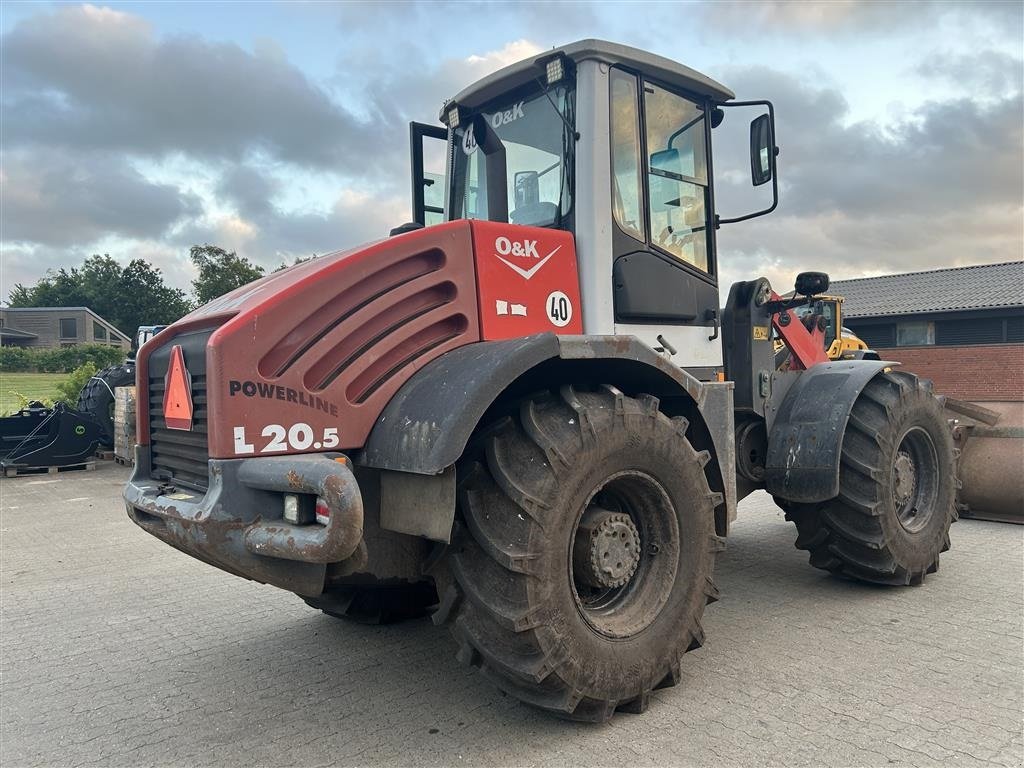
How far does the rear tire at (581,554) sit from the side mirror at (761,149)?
1804 millimetres

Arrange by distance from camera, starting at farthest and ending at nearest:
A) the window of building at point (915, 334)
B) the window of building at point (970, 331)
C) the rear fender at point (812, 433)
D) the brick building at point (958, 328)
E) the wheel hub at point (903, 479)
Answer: the window of building at point (915, 334) < the window of building at point (970, 331) < the brick building at point (958, 328) < the wheel hub at point (903, 479) < the rear fender at point (812, 433)

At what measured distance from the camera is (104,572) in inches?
237

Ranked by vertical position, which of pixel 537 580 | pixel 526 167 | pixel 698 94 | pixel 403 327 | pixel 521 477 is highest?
pixel 698 94

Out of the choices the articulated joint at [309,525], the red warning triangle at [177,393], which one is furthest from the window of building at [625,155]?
the red warning triangle at [177,393]

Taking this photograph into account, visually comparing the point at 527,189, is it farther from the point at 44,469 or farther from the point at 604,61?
the point at 44,469

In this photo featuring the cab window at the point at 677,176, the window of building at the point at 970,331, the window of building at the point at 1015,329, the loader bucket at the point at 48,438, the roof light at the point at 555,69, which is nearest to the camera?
the roof light at the point at 555,69

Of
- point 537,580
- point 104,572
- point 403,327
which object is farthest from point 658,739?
point 104,572

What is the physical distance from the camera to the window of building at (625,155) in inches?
149

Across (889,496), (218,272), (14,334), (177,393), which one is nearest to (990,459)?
(889,496)

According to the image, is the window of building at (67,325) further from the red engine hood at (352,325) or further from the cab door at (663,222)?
the cab door at (663,222)

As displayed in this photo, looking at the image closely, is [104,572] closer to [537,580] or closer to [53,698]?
[53,698]

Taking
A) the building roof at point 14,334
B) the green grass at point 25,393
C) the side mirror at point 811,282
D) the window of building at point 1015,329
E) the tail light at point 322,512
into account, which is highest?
the building roof at point 14,334

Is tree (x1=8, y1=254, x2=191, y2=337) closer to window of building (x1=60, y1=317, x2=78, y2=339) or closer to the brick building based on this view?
window of building (x1=60, y1=317, x2=78, y2=339)

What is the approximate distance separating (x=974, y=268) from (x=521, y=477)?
30418 mm
